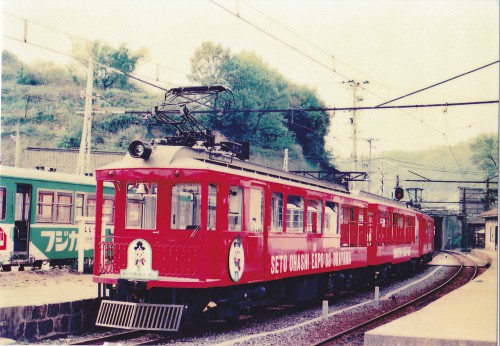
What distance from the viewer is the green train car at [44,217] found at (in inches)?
664

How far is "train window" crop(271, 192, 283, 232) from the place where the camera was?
1288cm

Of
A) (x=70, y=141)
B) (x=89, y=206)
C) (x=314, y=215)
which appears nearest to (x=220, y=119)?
(x=89, y=206)

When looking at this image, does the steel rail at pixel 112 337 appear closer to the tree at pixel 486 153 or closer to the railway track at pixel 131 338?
the railway track at pixel 131 338

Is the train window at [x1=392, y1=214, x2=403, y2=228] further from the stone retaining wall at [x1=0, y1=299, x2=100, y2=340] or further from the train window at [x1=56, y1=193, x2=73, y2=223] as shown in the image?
the stone retaining wall at [x1=0, y1=299, x2=100, y2=340]

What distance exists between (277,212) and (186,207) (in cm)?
253

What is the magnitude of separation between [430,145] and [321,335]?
10673 mm

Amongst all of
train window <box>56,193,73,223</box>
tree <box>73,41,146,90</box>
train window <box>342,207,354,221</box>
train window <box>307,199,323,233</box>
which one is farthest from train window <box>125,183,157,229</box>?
tree <box>73,41,146,90</box>

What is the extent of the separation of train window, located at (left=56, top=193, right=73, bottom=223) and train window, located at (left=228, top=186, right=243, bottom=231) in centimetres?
874

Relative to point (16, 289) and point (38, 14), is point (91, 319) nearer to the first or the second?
point (16, 289)

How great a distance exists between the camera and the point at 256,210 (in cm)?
1221

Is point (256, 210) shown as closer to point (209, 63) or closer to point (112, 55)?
point (209, 63)

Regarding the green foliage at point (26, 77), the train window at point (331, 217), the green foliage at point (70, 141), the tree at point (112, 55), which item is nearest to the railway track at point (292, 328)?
the train window at point (331, 217)

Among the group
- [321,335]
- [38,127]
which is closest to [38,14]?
[321,335]

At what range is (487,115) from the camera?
15648 millimetres
